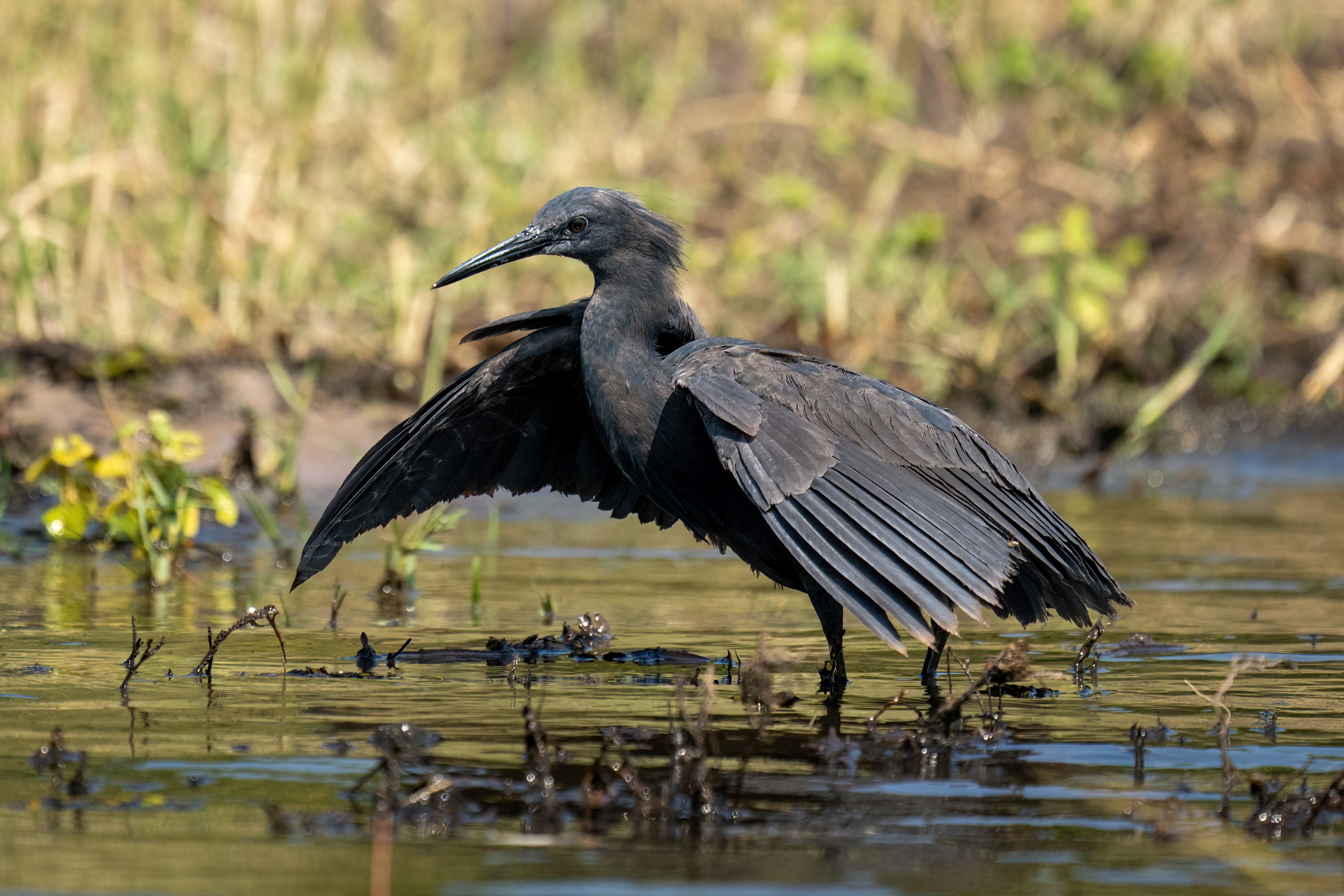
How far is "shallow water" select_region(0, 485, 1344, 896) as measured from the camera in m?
3.07

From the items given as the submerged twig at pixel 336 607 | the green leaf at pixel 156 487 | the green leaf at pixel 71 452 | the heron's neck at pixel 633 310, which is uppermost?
the heron's neck at pixel 633 310

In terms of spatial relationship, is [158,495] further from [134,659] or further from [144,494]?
[134,659]

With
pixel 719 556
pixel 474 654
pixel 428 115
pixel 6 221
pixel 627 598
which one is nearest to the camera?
pixel 474 654

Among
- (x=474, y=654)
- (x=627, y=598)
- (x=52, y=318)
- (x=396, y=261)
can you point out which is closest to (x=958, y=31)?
(x=396, y=261)

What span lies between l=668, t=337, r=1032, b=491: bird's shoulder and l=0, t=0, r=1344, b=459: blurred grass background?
4.01 m

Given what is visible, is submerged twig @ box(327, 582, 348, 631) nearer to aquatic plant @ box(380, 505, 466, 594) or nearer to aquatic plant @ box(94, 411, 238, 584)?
aquatic plant @ box(380, 505, 466, 594)

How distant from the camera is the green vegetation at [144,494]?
611cm

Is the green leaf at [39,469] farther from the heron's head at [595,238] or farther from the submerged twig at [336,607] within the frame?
the heron's head at [595,238]

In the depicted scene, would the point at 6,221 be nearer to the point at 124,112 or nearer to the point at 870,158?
the point at 124,112

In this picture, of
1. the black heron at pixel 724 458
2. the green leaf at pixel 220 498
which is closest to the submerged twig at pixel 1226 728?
the black heron at pixel 724 458

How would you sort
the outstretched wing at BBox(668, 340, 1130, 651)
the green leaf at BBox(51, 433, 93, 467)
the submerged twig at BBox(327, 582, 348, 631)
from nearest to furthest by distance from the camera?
the outstretched wing at BBox(668, 340, 1130, 651) < the submerged twig at BBox(327, 582, 348, 631) < the green leaf at BBox(51, 433, 93, 467)

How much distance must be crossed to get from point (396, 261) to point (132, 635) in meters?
4.64

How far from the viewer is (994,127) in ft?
41.0

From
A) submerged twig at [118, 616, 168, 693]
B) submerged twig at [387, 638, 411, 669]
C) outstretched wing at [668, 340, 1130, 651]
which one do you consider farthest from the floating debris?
submerged twig at [118, 616, 168, 693]
